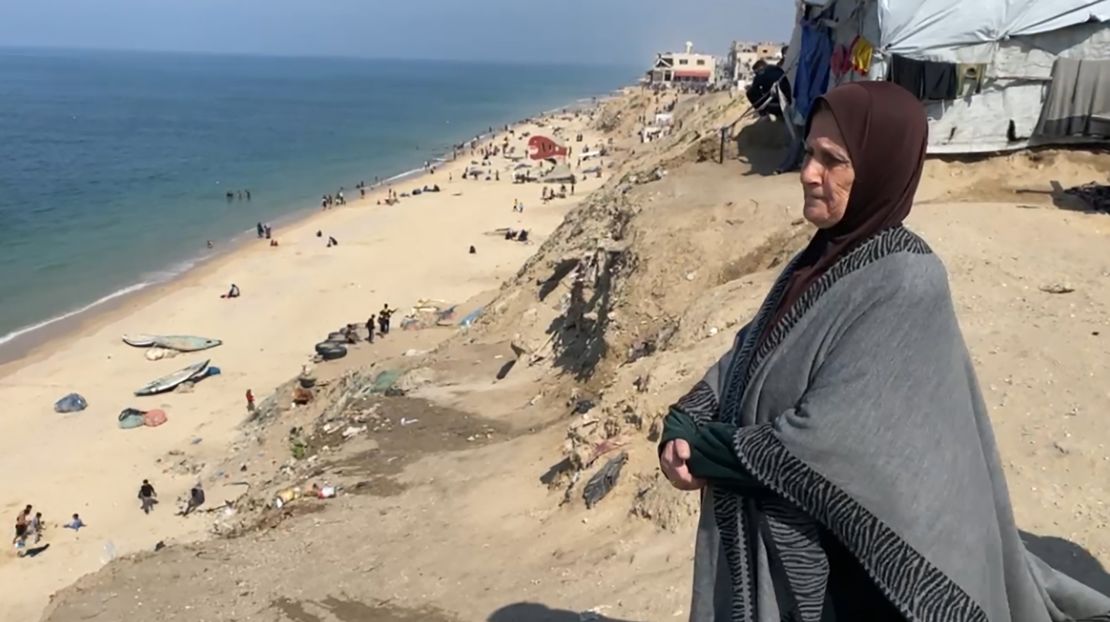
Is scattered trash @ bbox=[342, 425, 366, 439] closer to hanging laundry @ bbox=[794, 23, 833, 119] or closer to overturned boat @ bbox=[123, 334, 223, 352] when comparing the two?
hanging laundry @ bbox=[794, 23, 833, 119]

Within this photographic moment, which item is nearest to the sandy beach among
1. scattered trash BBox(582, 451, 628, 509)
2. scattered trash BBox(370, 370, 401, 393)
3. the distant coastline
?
the distant coastline

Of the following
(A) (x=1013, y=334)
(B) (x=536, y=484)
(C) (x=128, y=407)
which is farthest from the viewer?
(C) (x=128, y=407)

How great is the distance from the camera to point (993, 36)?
1348 centimetres

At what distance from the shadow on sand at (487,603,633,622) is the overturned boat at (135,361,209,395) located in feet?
57.8

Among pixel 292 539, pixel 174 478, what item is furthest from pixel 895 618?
pixel 174 478

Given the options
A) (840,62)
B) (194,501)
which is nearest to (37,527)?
(194,501)

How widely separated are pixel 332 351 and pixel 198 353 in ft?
18.8

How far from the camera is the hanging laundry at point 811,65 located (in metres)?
15.5

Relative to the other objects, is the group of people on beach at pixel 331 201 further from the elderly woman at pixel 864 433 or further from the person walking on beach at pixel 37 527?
the elderly woman at pixel 864 433

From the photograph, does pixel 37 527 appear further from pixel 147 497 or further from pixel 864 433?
pixel 864 433

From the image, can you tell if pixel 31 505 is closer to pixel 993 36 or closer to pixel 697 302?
pixel 697 302

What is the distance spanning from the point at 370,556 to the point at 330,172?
2096 inches

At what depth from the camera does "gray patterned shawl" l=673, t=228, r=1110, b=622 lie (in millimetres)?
2025

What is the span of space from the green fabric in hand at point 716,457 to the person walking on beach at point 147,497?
608 inches
